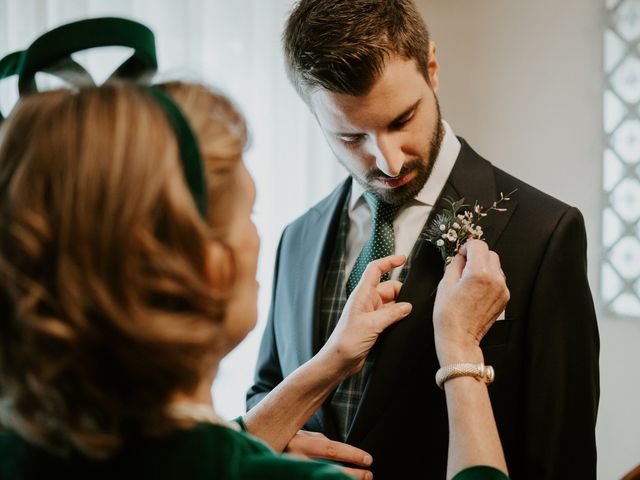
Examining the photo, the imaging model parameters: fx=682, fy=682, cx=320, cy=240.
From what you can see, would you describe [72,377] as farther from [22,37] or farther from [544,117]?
[544,117]

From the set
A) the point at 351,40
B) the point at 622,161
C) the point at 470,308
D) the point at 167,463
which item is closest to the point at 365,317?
the point at 470,308

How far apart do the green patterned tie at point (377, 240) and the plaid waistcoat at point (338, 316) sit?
34mm

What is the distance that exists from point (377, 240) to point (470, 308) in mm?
326

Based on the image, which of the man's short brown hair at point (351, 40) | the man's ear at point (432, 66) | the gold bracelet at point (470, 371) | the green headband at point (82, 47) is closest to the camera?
the green headband at point (82, 47)

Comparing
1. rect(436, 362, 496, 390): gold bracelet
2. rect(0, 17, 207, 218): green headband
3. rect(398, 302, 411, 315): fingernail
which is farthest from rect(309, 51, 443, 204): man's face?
rect(0, 17, 207, 218): green headband

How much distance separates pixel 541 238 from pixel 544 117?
1.52 meters

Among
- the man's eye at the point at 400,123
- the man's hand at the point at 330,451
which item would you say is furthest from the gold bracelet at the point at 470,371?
the man's eye at the point at 400,123

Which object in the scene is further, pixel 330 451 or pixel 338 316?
pixel 338 316

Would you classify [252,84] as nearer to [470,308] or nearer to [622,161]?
[622,161]

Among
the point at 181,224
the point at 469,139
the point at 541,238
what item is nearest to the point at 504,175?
the point at 541,238

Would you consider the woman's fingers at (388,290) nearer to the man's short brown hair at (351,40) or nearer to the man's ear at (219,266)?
the man's short brown hair at (351,40)

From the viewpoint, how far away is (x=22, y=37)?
1961mm

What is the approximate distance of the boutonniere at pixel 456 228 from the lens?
1248 millimetres

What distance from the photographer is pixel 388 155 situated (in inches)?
53.9
